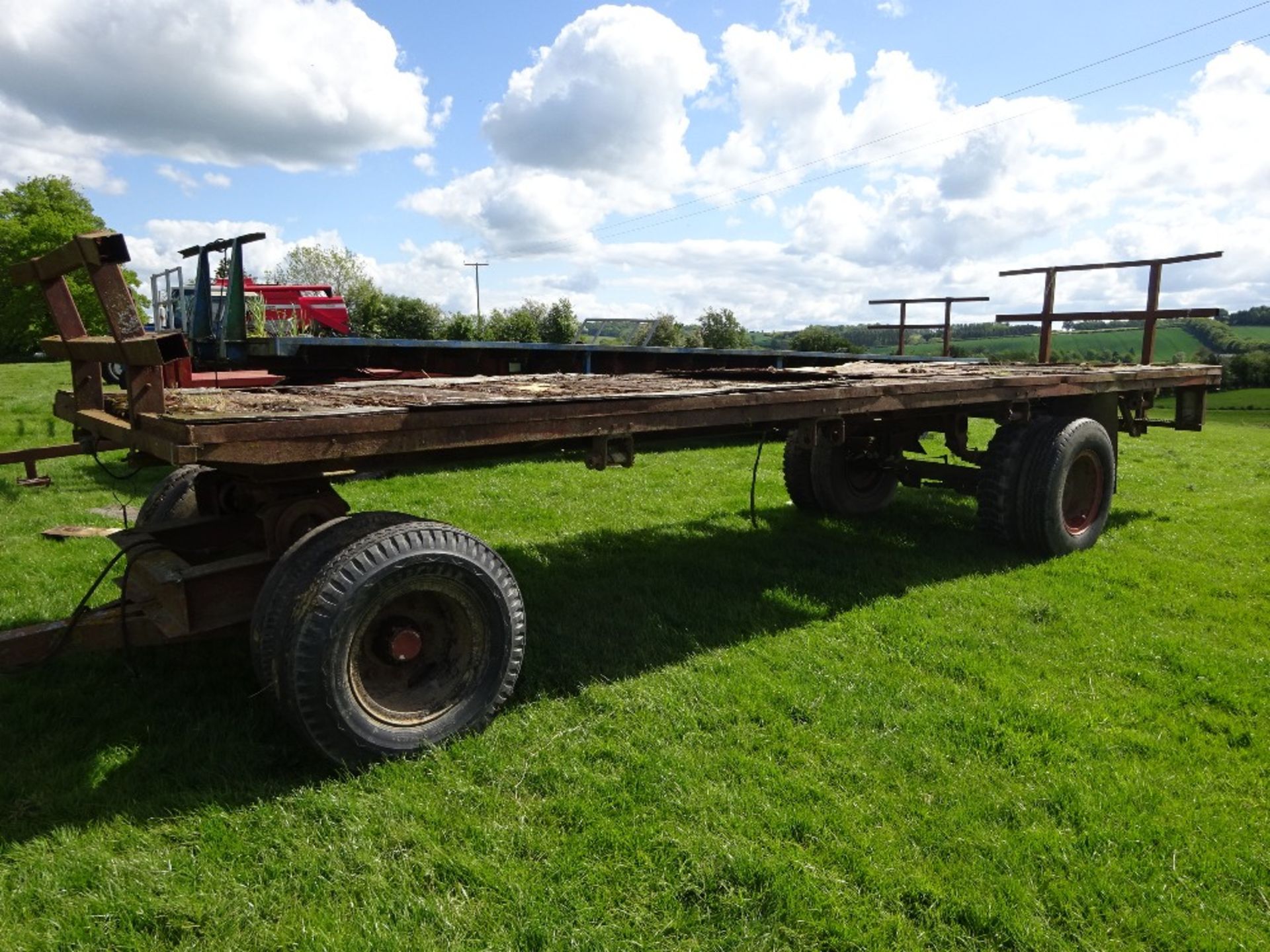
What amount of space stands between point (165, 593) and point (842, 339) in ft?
130

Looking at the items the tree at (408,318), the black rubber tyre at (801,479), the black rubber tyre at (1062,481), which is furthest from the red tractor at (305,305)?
the tree at (408,318)

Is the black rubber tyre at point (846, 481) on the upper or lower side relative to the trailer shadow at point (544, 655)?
upper

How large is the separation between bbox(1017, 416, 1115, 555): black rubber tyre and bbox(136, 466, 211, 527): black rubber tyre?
5373 millimetres

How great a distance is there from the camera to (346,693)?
9.62ft

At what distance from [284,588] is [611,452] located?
4.74ft

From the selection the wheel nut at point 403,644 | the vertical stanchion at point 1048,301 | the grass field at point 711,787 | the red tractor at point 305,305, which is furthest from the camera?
the red tractor at point 305,305

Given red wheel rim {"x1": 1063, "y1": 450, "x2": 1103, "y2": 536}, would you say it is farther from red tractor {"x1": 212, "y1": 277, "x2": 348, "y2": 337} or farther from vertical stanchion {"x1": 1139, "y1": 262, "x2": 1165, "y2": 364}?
red tractor {"x1": 212, "y1": 277, "x2": 348, "y2": 337}

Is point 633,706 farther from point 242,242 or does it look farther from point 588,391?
point 242,242

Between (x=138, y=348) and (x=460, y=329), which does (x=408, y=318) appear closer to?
(x=460, y=329)

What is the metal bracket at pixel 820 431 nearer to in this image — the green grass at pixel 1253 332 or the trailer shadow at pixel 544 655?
the trailer shadow at pixel 544 655

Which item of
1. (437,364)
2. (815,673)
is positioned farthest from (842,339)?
(815,673)

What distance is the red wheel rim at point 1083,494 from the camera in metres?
6.43

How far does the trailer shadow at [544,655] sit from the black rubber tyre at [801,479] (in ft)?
0.48

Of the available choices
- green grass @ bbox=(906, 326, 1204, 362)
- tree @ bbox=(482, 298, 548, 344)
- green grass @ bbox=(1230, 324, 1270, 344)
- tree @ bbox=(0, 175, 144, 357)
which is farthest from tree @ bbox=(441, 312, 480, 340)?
green grass @ bbox=(1230, 324, 1270, 344)
